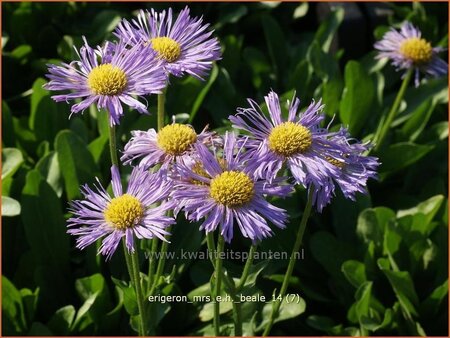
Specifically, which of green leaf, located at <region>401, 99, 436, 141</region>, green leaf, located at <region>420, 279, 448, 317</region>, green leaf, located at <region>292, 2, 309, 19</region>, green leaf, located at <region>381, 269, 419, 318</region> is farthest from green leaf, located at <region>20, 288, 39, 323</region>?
green leaf, located at <region>292, 2, 309, 19</region>

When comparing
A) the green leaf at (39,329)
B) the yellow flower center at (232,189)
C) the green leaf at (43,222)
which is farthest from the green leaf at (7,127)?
the yellow flower center at (232,189)

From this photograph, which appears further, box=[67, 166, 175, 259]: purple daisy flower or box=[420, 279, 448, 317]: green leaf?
box=[420, 279, 448, 317]: green leaf

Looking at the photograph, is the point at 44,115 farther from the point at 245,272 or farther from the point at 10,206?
the point at 245,272

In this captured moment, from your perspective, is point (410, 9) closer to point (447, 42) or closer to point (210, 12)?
point (447, 42)

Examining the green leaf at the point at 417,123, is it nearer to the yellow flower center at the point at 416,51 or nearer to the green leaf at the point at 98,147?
the yellow flower center at the point at 416,51

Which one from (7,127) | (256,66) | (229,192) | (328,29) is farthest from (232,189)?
(328,29)

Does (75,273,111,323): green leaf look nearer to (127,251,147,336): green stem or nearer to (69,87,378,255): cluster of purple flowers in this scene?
(127,251,147,336): green stem
